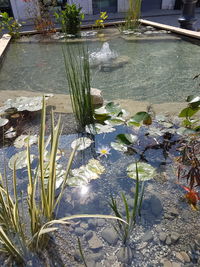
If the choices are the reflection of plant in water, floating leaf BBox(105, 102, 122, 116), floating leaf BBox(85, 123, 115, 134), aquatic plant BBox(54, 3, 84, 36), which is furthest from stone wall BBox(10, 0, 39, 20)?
floating leaf BBox(85, 123, 115, 134)

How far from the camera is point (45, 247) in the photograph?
3.01ft

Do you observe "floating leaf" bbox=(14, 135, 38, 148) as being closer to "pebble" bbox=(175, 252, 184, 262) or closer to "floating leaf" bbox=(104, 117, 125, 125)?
"floating leaf" bbox=(104, 117, 125, 125)

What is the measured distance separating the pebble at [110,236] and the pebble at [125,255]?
0.14 feet

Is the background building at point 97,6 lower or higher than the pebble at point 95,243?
higher

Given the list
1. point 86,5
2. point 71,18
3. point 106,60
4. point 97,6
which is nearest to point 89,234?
point 106,60

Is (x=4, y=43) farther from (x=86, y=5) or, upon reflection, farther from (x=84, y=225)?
(x=86, y=5)

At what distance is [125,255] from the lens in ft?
2.97

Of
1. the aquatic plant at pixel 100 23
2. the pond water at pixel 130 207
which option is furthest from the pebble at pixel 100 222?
the aquatic plant at pixel 100 23

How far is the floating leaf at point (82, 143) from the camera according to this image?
1.48 metres

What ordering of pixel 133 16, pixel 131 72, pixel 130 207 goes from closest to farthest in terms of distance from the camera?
pixel 130 207 → pixel 131 72 → pixel 133 16

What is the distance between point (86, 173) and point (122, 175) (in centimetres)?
21

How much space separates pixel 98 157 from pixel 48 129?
56 centimetres

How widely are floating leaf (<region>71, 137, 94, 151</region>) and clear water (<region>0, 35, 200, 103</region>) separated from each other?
881 mm

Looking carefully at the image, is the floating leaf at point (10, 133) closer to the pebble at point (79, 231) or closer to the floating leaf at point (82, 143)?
the floating leaf at point (82, 143)
